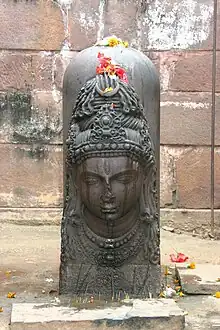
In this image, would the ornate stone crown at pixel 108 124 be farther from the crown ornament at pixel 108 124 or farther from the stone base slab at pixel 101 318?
the stone base slab at pixel 101 318

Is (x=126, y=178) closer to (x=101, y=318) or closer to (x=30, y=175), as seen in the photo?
(x=101, y=318)

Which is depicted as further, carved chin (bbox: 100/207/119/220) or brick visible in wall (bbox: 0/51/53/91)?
brick visible in wall (bbox: 0/51/53/91)

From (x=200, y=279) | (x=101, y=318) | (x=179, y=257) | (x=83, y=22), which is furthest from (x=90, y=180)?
(x=83, y=22)

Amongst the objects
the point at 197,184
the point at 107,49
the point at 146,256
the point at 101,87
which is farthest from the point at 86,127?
the point at 197,184

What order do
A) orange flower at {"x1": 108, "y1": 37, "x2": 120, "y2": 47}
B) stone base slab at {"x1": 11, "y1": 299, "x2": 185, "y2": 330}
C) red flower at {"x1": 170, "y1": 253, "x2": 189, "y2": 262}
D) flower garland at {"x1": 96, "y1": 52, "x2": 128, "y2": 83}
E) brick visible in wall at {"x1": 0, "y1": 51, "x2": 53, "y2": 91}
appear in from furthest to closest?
brick visible in wall at {"x1": 0, "y1": 51, "x2": 53, "y2": 91} < red flower at {"x1": 170, "y1": 253, "x2": 189, "y2": 262} < orange flower at {"x1": 108, "y1": 37, "x2": 120, "y2": 47} < flower garland at {"x1": 96, "y1": 52, "x2": 128, "y2": 83} < stone base slab at {"x1": 11, "y1": 299, "x2": 185, "y2": 330}

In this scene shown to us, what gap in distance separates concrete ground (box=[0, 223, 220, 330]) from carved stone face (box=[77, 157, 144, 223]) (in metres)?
0.61

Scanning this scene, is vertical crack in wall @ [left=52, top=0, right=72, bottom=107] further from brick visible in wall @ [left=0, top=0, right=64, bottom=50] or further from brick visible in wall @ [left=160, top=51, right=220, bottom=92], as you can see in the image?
brick visible in wall @ [left=160, top=51, right=220, bottom=92]

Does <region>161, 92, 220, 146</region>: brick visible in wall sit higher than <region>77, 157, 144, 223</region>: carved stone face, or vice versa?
<region>161, 92, 220, 146</region>: brick visible in wall

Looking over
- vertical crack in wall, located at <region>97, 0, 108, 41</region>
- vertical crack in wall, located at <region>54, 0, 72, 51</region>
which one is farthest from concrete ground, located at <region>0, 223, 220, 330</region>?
vertical crack in wall, located at <region>97, 0, 108, 41</region>

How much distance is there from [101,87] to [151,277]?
118 cm

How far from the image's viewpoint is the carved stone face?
12.8 ft

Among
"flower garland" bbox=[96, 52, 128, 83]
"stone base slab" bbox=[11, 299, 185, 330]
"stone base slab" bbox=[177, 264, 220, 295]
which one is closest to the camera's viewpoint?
"stone base slab" bbox=[11, 299, 185, 330]

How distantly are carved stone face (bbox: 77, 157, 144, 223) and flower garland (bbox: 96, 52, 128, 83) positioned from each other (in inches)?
19.6

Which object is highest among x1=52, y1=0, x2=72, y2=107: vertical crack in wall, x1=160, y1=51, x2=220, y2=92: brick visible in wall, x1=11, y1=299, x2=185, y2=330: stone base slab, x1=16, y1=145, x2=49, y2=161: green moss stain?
x1=52, y1=0, x2=72, y2=107: vertical crack in wall
